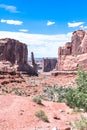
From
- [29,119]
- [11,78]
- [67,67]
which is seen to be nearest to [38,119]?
[29,119]

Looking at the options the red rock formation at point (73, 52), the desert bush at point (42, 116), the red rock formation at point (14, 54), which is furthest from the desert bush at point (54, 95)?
the red rock formation at point (14, 54)

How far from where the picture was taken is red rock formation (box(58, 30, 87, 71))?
90.2 m

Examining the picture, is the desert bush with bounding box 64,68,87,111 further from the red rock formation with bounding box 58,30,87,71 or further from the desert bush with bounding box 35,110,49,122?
the red rock formation with bounding box 58,30,87,71

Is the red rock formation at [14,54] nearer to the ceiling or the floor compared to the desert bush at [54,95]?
nearer to the ceiling

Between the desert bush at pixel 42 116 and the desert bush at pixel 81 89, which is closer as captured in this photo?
the desert bush at pixel 42 116

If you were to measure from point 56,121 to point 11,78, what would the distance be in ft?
163

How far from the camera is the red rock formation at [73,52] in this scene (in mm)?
90200

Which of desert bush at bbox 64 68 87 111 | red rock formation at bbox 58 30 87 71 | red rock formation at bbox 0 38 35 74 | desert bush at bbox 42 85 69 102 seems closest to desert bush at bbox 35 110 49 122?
desert bush at bbox 64 68 87 111

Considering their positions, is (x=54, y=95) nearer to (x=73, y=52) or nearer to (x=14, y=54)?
(x=73, y=52)

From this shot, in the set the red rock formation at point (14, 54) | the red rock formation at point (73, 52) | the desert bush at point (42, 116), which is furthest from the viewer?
the red rock formation at point (14, 54)

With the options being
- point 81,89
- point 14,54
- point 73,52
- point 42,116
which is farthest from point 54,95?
point 14,54

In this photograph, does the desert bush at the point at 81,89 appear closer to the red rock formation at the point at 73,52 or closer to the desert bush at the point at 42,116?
the desert bush at the point at 42,116

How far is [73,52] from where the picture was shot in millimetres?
101125

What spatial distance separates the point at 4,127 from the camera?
698 inches
